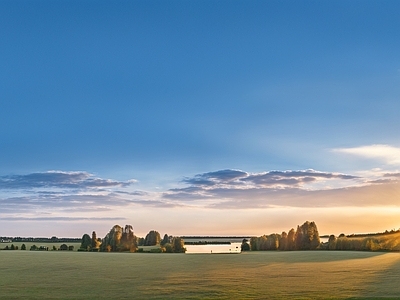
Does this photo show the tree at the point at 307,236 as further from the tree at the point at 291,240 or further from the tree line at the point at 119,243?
the tree line at the point at 119,243

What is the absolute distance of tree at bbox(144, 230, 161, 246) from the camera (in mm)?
128625

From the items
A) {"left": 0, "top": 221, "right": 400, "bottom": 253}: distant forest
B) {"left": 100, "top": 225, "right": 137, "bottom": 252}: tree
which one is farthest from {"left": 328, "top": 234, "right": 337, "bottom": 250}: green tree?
{"left": 100, "top": 225, "right": 137, "bottom": 252}: tree

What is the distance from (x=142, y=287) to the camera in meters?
34.9

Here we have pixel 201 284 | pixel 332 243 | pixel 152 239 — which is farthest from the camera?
pixel 152 239

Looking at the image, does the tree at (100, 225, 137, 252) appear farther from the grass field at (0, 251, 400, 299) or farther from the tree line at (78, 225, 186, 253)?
the grass field at (0, 251, 400, 299)

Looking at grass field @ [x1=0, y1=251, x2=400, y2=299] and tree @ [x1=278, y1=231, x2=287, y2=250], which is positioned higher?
tree @ [x1=278, y1=231, x2=287, y2=250]

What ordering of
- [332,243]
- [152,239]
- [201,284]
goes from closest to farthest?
[201,284] < [332,243] < [152,239]

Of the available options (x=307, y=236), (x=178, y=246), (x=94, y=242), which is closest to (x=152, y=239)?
(x=94, y=242)

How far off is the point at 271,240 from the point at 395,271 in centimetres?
6271

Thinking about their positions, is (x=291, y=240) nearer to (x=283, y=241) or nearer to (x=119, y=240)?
(x=283, y=241)

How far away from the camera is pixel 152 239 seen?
129250 mm

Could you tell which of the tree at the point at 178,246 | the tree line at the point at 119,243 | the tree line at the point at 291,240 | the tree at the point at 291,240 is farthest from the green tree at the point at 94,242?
the tree at the point at 291,240

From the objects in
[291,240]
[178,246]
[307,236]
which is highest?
[307,236]

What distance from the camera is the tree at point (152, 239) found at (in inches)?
5064
